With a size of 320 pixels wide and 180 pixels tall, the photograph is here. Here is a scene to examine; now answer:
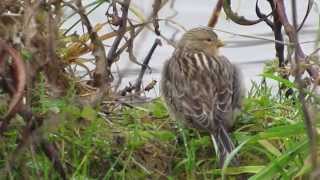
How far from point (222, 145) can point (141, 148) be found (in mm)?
381

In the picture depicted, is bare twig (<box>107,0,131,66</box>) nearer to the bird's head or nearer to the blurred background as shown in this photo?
the bird's head

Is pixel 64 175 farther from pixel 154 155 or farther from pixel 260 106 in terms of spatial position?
pixel 260 106

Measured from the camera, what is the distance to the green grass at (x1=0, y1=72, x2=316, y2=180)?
4.62 metres

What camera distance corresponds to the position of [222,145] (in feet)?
16.0

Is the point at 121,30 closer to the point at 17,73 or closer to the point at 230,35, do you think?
the point at 17,73

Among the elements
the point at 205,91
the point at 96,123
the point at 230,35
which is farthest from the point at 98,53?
the point at 230,35

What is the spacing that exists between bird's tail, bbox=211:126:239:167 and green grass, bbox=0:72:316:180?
0.18ft

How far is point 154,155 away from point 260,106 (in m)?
0.77

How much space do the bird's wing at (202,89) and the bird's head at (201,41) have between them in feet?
1.17

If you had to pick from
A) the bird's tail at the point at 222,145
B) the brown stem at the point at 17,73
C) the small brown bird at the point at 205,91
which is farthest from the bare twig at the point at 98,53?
the brown stem at the point at 17,73

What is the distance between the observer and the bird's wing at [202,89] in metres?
5.20

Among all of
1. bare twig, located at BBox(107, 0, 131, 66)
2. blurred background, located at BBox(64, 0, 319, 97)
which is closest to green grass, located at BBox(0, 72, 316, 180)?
bare twig, located at BBox(107, 0, 131, 66)

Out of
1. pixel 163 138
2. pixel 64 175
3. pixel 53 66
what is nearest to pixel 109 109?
pixel 163 138

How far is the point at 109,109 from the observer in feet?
17.8
